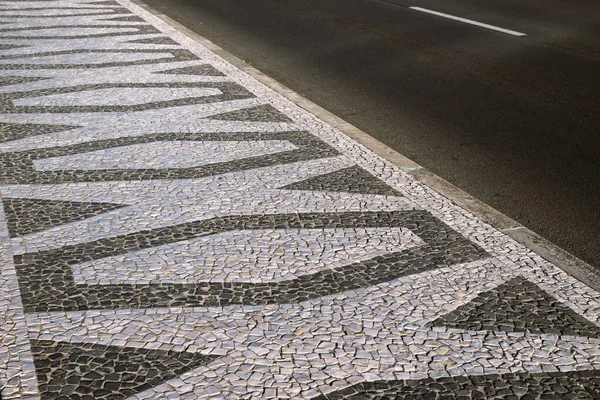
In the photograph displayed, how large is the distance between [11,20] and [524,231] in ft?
31.7

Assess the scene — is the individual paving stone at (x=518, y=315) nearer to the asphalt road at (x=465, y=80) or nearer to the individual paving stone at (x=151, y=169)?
the asphalt road at (x=465, y=80)

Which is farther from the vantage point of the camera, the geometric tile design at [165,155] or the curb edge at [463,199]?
the geometric tile design at [165,155]

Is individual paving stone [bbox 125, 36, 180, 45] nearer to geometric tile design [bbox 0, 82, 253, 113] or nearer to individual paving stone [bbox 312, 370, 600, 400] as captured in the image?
geometric tile design [bbox 0, 82, 253, 113]

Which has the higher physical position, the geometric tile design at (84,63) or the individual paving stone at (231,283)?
the individual paving stone at (231,283)

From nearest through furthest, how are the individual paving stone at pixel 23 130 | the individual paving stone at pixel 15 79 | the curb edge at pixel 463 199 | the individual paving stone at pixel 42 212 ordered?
1. the curb edge at pixel 463 199
2. the individual paving stone at pixel 42 212
3. the individual paving stone at pixel 23 130
4. the individual paving stone at pixel 15 79

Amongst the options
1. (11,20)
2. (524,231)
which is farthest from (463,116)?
(11,20)

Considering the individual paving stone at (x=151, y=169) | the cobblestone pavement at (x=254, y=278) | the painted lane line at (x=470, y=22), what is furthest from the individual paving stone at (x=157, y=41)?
the painted lane line at (x=470, y=22)

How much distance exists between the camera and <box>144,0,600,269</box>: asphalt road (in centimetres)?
612

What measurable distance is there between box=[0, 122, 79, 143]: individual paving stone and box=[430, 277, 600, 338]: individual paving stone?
162 inches

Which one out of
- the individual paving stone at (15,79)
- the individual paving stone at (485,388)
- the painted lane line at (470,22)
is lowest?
the painted lane line at (470,22)

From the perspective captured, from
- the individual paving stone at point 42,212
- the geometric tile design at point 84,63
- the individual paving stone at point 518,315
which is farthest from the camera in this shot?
the geometric tile design at point 84,63

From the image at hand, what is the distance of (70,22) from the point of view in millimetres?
12062

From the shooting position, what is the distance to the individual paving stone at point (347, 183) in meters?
5.61

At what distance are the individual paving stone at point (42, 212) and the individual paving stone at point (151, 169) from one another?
16.7 inches
